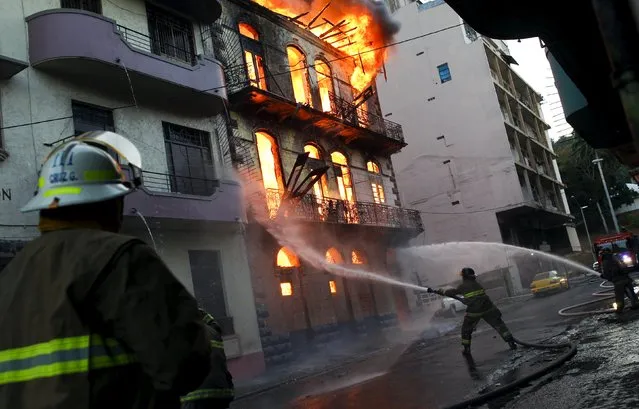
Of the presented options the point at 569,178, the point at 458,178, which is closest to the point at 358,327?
the point at 458,178

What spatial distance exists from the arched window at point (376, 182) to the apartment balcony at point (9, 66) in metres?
15.5

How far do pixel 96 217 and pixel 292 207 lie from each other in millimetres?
15485

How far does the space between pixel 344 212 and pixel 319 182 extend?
154 cm

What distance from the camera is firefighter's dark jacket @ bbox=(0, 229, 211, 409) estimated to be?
1.51 metres

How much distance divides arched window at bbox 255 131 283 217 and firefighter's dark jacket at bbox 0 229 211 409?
51.0 feet

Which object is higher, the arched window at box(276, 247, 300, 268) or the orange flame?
the orange flame

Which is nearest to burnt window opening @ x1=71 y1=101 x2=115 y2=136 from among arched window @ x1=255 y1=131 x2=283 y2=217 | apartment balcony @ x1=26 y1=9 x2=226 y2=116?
apartment balcony @ x1=26 y1=9 x2=226 y2=116

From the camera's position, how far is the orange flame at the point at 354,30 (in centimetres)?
2219

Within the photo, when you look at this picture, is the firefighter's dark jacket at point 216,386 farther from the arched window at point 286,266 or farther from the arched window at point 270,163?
the arched window at point 270,163

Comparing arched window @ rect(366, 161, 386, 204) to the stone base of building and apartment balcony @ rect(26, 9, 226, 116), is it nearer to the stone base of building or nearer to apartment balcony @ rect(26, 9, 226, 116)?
apartment balcony @ rect(26, 9, 226, 116)

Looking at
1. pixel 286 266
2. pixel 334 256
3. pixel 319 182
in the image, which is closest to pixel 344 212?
pixel 319 182

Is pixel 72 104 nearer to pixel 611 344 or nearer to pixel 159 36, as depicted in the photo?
pixel 159 36

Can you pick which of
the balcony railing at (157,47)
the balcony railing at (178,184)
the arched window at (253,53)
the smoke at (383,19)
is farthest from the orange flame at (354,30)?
the balcony railing at (178,184)

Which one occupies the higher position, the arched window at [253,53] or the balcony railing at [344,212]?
the arched window at [253,53]
